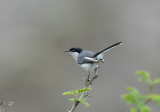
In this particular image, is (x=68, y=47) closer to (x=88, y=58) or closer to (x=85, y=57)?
(x=85, y=57)

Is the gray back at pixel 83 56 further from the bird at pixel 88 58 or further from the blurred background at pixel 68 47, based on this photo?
the blurred background at pixel 68 47

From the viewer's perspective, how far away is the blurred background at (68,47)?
17.1m

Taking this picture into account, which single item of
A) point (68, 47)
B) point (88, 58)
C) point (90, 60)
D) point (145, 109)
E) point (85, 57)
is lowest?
point (145, 109)

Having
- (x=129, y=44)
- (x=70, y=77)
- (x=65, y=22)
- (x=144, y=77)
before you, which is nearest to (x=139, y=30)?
(x=129, y=44)

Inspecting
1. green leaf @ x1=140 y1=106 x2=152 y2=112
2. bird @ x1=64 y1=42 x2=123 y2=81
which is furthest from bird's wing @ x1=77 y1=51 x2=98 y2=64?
green leaf @ x1=140 y1=106 x2=152 y2=112

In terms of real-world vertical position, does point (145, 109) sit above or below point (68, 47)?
below

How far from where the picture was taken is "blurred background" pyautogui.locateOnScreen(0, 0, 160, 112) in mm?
17125

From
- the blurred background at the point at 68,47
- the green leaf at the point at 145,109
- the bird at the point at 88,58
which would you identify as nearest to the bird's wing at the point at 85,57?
the bird at the point at 88,58

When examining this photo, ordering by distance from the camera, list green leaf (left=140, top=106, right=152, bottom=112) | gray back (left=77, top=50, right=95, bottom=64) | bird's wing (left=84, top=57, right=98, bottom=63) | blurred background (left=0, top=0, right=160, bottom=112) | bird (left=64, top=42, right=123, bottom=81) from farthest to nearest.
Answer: blurred background (left=0, top=0, right=160, bottom=112)
gray back (left=77, top=50, right=95, bottom=64)
bird (left=64, top=42, right=123, bottom=81)
bird's wing (left=84, top=57, right=98, bottom=63)
green leaf (left=140, top=106, right=152, bottom=112)

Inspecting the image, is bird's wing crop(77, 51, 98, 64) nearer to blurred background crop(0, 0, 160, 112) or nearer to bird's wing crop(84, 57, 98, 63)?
bird's wing crop(84, 57, 98, 63)

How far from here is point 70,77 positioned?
18.5 m

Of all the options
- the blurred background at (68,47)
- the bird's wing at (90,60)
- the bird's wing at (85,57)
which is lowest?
the bird's wing at (90,60)

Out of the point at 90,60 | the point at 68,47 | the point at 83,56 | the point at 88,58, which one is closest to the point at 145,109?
the point at 90,60

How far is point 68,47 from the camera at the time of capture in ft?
67.5
